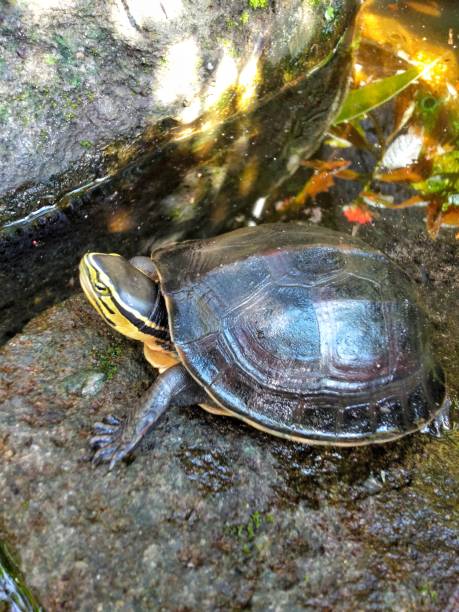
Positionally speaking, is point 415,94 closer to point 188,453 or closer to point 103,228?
point 103,228

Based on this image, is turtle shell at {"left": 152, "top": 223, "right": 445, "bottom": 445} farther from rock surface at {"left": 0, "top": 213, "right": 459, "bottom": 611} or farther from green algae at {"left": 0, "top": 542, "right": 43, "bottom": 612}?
green algae at {"left": 0, "top": 542, "right": 43, "bottom": 612}

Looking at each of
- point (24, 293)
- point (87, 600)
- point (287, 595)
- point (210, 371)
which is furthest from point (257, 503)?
point (24, 293)

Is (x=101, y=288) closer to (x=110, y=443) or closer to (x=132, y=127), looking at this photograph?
(x=110, y=443)

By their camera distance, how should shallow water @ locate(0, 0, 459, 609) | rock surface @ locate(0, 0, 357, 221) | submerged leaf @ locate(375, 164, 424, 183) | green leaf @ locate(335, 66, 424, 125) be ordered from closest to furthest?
shallow water @ locate(0, 0, 459, 609), rock surface @ locate(0, 0, 357, 221), submerged leaf @ locate(375, 164, 424, 183), green leaf @ locate(335, 66, 424, 125)

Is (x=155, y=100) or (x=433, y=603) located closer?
(x=433, y=603)

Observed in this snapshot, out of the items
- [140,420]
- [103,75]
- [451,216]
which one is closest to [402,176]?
[451,216]

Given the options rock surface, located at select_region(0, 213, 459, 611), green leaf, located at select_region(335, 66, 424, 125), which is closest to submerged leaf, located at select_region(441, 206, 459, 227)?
green leaf, located at select_region(335, 66, 424, 125)

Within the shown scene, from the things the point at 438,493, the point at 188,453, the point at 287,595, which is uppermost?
the point at 188,453

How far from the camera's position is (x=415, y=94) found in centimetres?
569

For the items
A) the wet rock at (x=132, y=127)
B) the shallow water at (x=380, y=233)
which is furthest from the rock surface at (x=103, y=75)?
the shallow water at (x=380, y=233)

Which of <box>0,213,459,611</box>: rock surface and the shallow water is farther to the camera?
the shallow water

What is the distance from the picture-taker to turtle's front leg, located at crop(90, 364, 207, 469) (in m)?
2.71

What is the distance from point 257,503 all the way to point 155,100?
363cm

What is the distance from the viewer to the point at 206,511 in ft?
8.46
